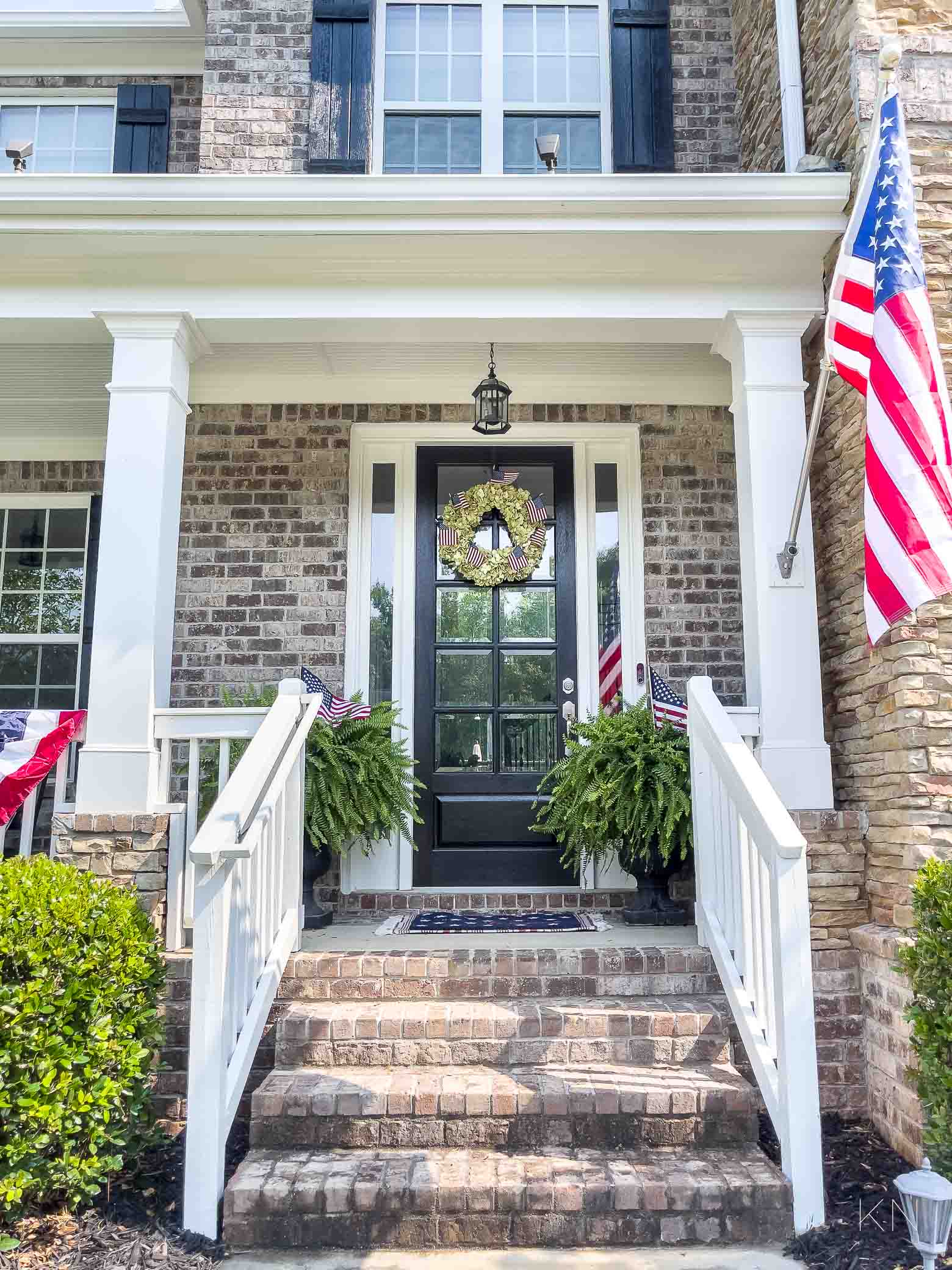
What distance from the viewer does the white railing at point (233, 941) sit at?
265cm

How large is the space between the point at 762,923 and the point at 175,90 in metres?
6.01

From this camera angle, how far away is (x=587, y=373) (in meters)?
5.12

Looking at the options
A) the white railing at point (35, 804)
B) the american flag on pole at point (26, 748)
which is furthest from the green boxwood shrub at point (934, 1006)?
the american flag on pole at point (26, 748)

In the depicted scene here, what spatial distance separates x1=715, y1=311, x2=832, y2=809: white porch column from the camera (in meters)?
3.79

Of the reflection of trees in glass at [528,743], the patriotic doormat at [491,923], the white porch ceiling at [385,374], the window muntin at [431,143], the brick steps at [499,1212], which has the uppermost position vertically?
the window muntin at [431,143]

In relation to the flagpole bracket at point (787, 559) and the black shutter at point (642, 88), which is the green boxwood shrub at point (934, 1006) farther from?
the black shutter at point (642, 88)

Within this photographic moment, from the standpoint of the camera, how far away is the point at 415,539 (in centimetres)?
527

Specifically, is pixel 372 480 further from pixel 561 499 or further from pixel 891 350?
pixel 891 350

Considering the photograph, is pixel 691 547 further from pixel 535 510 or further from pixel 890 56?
pixel 890 56

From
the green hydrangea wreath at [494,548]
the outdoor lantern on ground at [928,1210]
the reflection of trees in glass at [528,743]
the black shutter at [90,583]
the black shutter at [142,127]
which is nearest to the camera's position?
the outdoor lantern on ground at [928,1210]

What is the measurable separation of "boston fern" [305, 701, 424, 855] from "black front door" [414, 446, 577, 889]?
47 centimetres

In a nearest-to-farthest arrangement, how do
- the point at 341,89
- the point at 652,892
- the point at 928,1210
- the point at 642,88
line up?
the point at 928,1210 → the point at 652,892 → the point at 341,89 → the point at 642,88

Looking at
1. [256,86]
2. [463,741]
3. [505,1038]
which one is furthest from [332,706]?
[256,86]

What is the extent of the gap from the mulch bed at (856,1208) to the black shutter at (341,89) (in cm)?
511
